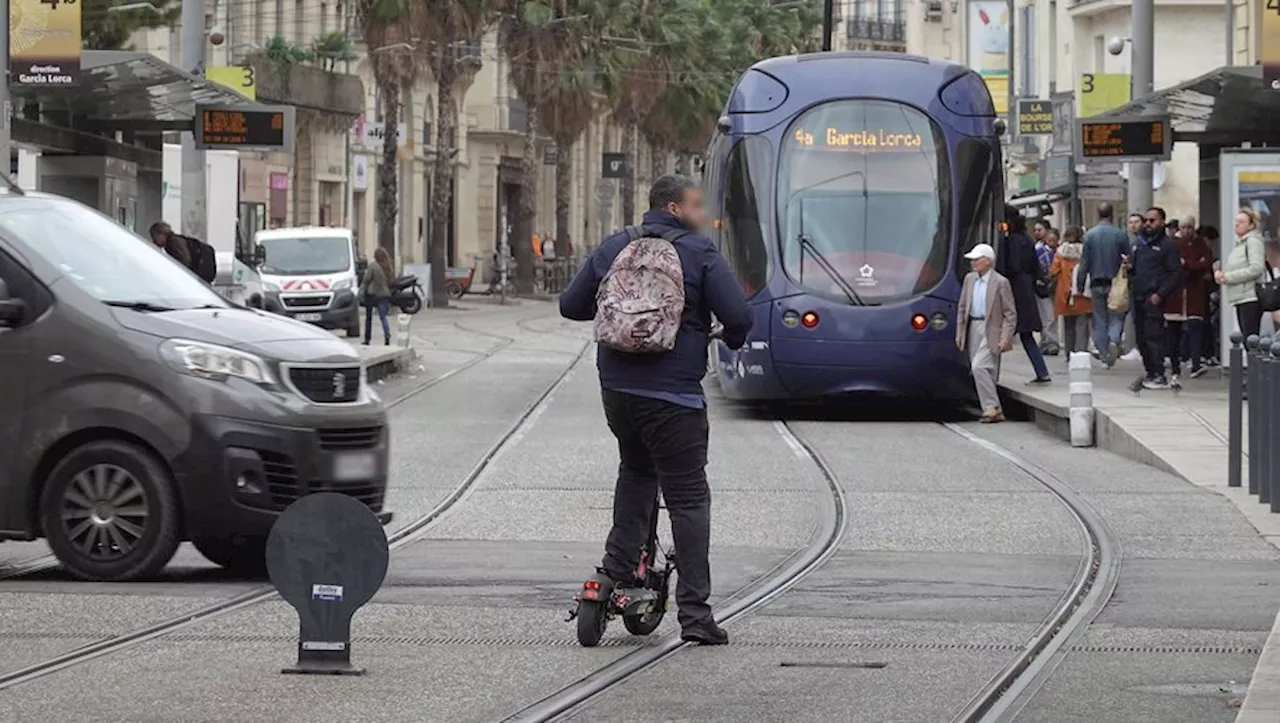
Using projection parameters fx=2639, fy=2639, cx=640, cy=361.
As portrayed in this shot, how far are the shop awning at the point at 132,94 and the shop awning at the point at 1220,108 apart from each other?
387 inches

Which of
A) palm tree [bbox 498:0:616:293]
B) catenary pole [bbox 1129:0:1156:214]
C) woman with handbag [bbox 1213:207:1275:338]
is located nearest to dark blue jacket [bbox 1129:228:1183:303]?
woman with handbag [bbox 1213:207:1275:338]

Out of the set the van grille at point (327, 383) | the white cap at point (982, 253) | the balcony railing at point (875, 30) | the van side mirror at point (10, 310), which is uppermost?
the balcony railing at point (875, 30)

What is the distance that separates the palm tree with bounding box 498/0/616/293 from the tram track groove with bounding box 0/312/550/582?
906 centimetres

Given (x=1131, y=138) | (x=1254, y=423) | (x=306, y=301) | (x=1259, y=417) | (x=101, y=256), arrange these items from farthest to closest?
(x=306, y=301) → (x=1131, y=138) → (x=1254, y=423) → (x=1259, y=417) → (x=101, y=256)

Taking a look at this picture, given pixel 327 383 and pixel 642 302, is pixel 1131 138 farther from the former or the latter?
pixel 642 302

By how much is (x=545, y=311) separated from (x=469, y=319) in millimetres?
7230

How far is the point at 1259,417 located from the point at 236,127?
15693 mm

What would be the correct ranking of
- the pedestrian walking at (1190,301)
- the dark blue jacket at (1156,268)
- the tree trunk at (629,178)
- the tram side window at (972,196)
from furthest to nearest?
the tree trunk at (629,178) < the pedestrian walking at (1190,301) < the dark blue jacket at (1156,268) < the tram side window at (972,196)

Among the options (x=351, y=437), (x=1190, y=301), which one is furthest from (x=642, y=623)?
(x=1190, y=301)

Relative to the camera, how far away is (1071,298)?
105ft

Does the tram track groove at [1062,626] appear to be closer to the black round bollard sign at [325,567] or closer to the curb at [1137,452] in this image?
the curb at [1137,452]

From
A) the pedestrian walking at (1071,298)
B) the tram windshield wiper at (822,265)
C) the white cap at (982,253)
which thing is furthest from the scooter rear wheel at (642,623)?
the pedestrian walking at (1071,298)

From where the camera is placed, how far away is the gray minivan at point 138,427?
12039 millimetres

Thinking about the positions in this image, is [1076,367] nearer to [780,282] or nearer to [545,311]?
[780,282]
